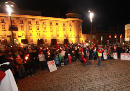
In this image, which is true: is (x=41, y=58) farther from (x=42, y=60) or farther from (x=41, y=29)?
(x=41, y=29)

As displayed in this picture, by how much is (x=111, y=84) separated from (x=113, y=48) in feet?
36.4

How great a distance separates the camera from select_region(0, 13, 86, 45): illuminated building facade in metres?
44.9

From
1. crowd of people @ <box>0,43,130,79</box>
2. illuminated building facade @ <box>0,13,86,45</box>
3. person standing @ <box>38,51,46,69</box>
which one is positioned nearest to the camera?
crowd of people @ <box>0,43,130,79</box>

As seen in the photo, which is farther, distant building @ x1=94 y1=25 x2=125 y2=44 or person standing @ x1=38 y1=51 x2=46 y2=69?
distant building @ x1=94 y1=25 x2=125 y2=44

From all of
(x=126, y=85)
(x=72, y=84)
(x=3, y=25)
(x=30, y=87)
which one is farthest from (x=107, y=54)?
(x=3, y=25)

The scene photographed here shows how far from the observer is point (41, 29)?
52.0 m

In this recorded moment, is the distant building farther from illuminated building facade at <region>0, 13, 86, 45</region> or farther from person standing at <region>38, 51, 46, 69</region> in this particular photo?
person standing at <region>38, 51, 46, 69</region>

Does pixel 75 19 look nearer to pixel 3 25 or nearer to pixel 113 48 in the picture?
pixel 3 25

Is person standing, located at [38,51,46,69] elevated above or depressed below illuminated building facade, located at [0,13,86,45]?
below

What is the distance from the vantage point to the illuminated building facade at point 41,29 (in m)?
44.9

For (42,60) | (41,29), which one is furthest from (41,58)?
(41,29)

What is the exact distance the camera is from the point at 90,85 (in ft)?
20.8

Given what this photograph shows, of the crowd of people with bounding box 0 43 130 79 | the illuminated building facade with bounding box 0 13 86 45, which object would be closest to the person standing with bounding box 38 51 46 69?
the crowd of people with bounding box 0 43 130 79

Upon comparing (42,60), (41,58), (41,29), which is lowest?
(42,60)
